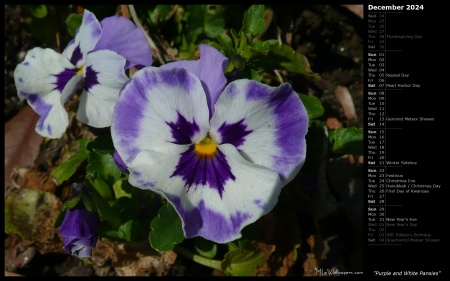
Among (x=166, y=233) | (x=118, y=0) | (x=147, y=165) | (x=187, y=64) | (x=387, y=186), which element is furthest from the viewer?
(x=118, y=0)

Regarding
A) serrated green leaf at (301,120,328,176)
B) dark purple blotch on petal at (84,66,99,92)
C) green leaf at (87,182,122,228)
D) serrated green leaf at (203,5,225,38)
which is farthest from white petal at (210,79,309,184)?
serrated green leaf at (203,5,225,38)

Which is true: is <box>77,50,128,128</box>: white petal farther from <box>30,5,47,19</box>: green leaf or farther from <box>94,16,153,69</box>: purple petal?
<box>30,5,47,19</box>: green leaf

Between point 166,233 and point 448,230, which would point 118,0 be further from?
point 448,230

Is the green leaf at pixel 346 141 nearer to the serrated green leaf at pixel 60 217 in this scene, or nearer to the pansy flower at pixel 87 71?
the pansy flower at pixel 87 71

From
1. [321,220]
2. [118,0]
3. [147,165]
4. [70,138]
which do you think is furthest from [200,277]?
[118,0]

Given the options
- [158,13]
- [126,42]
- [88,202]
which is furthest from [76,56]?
[158,13]

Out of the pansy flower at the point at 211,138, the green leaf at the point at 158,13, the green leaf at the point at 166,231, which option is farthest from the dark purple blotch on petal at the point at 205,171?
the green leaf at the point at 158,13
